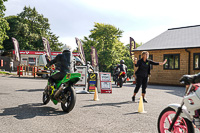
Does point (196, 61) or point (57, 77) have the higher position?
point (196, 61)

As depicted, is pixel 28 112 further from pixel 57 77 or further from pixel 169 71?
pixel 169 71

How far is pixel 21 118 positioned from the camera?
5.16 m

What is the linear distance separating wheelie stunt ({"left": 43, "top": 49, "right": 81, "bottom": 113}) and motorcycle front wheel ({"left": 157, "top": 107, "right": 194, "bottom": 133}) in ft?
8.94

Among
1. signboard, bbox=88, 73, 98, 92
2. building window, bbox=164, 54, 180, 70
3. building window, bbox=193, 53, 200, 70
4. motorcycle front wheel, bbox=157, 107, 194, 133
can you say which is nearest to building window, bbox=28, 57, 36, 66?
building window, bbox=164, 54, 180, 70

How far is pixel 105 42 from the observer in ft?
159

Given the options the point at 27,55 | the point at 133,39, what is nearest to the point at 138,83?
the point at 133,39

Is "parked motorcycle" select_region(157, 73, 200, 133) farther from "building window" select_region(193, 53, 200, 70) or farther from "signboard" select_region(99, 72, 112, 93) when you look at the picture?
"building window" select_region(193, 53, 200, 70)

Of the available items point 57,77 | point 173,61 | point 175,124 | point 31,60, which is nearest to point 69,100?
point 57,77

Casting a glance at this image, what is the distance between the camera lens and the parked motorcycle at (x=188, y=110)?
9.87 ft

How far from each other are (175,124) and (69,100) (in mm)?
3198

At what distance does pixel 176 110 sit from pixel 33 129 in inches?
110

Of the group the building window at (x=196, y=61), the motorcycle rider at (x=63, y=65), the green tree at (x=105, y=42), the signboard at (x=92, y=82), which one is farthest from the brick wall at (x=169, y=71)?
the green tree at (x=105, y=42)

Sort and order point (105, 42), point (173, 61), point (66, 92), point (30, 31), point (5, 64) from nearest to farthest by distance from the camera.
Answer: point (66, 92), point (173, 61), point (5, 64), point (105, 42), point (30, 31)

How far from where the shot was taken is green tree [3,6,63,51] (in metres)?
51.2
